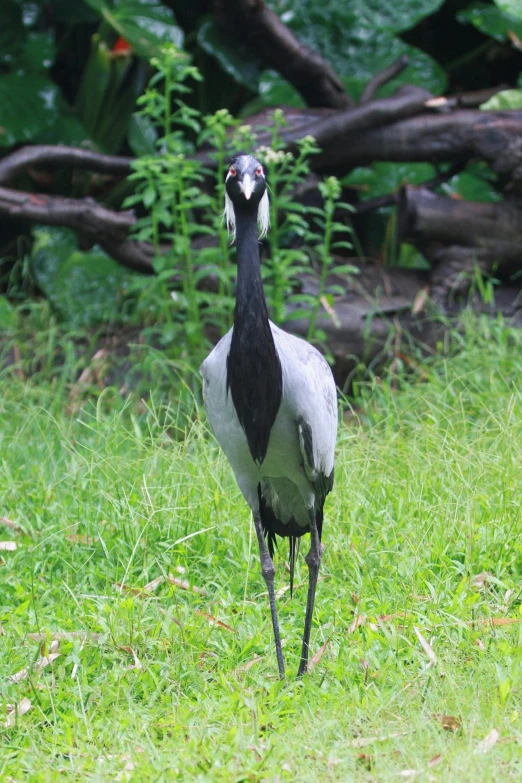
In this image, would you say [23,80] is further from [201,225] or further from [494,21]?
[494,21]

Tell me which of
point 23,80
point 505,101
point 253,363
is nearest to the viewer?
point 253,363

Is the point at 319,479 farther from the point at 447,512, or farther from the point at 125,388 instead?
the point at 125,388

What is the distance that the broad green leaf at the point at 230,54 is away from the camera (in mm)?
6676

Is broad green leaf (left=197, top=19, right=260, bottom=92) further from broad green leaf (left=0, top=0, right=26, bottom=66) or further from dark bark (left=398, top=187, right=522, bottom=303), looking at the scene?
dark bark (left=398, top=187, right=522, bottom=303)

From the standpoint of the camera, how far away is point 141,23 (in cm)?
657

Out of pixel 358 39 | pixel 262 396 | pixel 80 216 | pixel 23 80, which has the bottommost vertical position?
pixel 80 216

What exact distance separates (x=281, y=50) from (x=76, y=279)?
6.95 feet

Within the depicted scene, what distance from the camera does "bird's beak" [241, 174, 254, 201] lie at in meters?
3.08

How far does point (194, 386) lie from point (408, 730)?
10.0 feet

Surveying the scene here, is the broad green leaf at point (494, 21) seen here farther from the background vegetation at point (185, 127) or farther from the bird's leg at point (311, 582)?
the bird's leg at point (311, 582)

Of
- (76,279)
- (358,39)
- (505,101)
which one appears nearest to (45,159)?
(76,279)

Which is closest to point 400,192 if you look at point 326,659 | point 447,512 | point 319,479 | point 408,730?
point 447,512

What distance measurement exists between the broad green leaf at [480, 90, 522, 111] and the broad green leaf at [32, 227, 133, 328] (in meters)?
2.66

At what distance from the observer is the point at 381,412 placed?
530 centimetres
